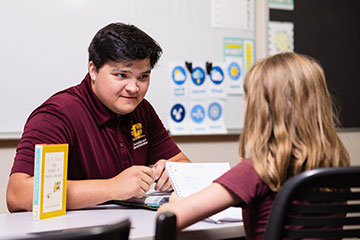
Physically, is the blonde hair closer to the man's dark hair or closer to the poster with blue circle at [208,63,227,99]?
the man's dark hair

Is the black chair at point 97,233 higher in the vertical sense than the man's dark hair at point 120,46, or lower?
lower

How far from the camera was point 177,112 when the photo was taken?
119 inches

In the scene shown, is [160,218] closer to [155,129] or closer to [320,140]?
[320,140]

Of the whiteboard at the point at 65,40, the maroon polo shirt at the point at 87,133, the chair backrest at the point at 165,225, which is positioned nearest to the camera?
the chair backrest at the point at 165,225

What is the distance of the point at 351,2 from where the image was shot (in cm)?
370

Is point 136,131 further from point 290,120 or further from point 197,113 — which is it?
point 197,113

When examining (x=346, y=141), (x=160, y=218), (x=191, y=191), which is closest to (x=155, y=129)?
(x=191, y=191)

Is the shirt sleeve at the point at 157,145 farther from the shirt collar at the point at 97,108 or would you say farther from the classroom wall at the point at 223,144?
the classroom wall at the point at 223,144

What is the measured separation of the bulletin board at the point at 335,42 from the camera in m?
3.50

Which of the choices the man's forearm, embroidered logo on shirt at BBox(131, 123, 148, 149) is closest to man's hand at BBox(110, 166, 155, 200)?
the man's forearm

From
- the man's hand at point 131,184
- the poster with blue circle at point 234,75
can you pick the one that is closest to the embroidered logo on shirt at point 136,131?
the man's hand at point 131,184

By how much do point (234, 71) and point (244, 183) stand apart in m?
2.22

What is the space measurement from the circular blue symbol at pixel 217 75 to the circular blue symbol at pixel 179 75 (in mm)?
216

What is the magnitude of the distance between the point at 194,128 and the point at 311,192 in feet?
6.92
